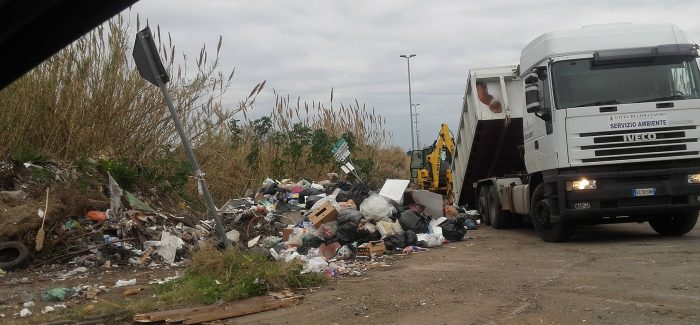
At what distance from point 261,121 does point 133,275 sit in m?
9.85

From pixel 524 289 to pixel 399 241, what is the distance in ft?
11.8

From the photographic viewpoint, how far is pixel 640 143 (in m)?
9.45

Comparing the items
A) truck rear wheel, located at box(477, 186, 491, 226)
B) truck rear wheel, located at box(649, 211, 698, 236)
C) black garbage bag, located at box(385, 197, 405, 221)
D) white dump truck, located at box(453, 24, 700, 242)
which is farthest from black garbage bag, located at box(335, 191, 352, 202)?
truck rear wheel, located at box(649, 211, 698, 236)

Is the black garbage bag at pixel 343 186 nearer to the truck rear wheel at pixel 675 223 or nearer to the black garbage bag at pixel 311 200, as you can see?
the black garbage bag at pixel 311 200

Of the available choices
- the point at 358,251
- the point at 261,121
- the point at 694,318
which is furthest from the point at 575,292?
the point at 261,121

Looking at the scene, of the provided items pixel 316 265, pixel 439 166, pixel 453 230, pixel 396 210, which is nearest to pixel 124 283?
pixel 316 265

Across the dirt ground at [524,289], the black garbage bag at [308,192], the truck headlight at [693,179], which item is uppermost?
the black garbage bag at [308,192]

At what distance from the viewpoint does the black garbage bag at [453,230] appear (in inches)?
448

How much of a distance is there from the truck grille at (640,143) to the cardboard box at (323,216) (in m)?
4.17

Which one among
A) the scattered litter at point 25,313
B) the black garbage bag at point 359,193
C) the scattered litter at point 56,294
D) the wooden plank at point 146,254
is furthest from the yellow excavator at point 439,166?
the scattered litter at point 25,313

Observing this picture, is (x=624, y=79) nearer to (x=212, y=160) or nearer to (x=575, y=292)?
(x=575, y=292)

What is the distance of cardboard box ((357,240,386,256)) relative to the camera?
9.91m

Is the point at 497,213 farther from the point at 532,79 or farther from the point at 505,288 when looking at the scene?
the point at 505,288

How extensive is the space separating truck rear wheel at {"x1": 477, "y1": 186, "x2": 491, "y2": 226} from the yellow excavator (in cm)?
188
